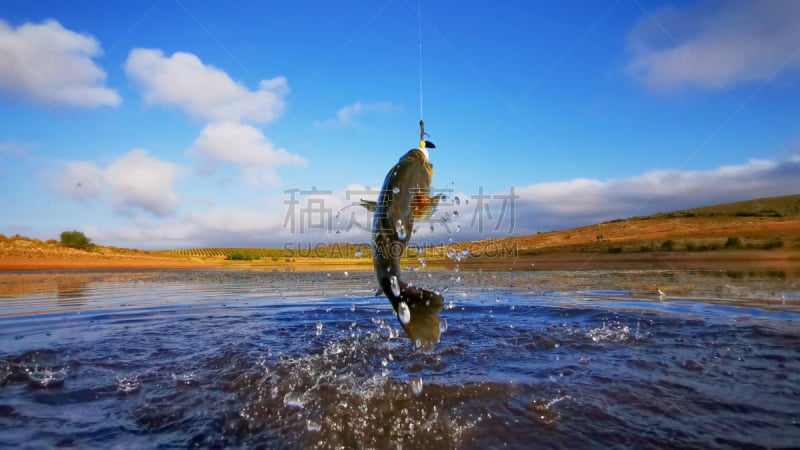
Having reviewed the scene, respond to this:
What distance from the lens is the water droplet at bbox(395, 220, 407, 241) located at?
3.33 meters

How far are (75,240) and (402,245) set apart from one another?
133 feet

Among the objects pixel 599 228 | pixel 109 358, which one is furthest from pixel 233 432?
pixel 599 228

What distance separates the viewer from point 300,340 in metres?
5.21

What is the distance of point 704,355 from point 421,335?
277 cm

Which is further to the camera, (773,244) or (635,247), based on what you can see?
(635,247)

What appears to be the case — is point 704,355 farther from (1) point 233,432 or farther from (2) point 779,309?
(1) point 233,432

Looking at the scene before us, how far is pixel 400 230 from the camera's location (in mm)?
3346

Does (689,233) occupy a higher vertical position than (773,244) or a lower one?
higher

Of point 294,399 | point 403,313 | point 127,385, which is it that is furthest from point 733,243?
point 127,385

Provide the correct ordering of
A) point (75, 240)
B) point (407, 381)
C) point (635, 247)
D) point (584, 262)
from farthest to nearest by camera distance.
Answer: point (75, 240), point (635, 247), point (584, 262), point (407, 381)

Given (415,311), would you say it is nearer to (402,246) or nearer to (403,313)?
(403,313)

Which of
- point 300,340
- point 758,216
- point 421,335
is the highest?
point 758,216

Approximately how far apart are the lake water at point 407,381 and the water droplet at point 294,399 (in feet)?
0.07

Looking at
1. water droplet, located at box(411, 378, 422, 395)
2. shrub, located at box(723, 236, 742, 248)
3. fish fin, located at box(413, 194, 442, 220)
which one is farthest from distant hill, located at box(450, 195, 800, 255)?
water droplet, located at box(411, 378, 422, 395)
